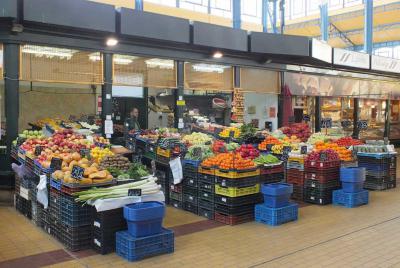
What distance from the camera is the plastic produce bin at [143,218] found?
16.1 ft

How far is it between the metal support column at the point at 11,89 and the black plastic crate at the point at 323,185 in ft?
20.6

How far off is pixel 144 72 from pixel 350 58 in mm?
8665

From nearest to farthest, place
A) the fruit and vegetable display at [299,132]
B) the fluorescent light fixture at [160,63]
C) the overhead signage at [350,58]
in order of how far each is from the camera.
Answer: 1. the fluorescent light fixture at [160,63]
2. the fruit and vegetable display at [299,132]
3. the overhead signage at [350,58]

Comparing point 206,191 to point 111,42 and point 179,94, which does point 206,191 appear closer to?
point 111,42

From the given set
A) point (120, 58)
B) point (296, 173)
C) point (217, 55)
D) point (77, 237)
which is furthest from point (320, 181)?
point (120, 58)

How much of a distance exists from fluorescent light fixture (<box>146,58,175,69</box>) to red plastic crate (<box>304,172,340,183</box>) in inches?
199

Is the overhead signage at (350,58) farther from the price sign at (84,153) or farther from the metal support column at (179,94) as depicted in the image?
the price sign at (84,153)

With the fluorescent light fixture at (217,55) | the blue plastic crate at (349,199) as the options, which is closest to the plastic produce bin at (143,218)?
the blue plastic crate at (349,199)

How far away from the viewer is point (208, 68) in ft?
39.9

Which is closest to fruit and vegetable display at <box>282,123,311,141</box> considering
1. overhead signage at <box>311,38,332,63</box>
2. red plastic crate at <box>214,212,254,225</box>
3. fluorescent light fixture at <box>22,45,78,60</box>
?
overhead signage at <box>311,38,332,63</box>

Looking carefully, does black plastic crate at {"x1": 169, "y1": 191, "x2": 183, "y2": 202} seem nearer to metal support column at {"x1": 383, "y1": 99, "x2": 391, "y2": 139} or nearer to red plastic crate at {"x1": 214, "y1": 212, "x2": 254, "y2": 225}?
red plastic crate at {"x1": 214, "y1": 212, "x2": 254, "y2": 225}

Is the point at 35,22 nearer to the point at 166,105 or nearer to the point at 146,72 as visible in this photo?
the point at 146,72

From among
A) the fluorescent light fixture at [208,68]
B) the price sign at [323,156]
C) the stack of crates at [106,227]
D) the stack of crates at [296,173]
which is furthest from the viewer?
the fluorescent light fixture at [208,68]

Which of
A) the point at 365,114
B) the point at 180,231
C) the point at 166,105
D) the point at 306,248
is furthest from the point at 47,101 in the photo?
the point at 365,114
